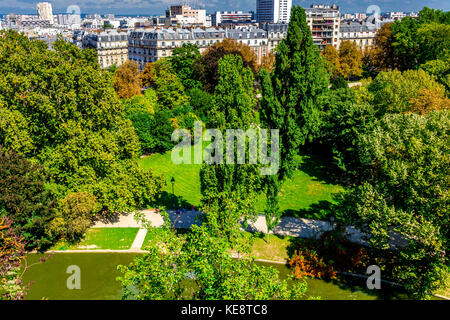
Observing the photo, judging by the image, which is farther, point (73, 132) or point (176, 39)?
point (176, 39)

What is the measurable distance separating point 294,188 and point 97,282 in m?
19.3

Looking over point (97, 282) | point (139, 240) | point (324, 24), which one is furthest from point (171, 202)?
point (324, 24)

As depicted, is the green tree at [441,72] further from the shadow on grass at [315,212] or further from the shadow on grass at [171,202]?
the shadow on grass at [171,202]

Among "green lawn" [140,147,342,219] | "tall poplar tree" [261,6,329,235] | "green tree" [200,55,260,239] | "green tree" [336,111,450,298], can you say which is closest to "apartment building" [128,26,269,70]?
"green lawn" [140,147,342,219]

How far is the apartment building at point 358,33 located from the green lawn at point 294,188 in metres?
78.9

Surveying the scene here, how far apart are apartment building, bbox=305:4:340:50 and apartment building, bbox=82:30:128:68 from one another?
56.9m

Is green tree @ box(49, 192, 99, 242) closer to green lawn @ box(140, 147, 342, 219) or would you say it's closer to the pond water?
the pond water

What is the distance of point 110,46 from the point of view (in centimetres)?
10969

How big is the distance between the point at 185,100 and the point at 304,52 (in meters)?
29.5

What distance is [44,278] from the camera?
74.7ft

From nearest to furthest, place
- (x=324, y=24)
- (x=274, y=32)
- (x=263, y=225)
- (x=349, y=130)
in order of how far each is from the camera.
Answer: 1. (x=263, y=225)
2. (x=349, y=130)
3. (x=324, y=24)
4. (x=274, y=32)

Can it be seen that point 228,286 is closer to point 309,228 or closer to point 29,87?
point 309,228

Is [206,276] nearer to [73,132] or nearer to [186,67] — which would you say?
[73,132]
